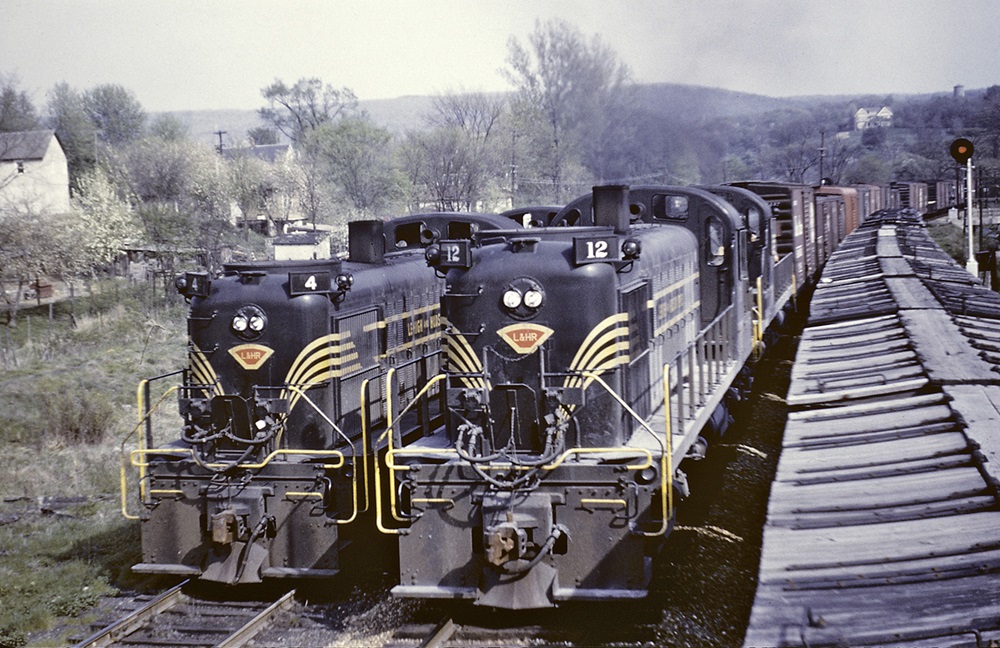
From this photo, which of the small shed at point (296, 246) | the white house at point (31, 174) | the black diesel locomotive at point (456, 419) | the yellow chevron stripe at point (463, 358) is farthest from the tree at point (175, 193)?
the yellow chevron stripe at point (463, 358)

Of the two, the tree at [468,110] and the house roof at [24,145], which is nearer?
the house roof at [24,145]

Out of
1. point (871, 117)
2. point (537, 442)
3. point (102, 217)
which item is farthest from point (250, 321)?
point (871, 117)

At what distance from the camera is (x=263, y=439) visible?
8.87 metres

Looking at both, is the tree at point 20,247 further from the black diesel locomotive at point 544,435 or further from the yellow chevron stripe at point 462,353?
the yellow chevron stripe at point 462,353

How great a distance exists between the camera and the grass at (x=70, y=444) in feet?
31.2

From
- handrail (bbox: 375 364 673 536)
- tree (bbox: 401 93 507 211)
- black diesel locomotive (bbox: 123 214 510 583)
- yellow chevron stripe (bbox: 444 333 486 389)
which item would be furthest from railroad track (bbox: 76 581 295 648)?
tree (bbox: 401 93 507 211)

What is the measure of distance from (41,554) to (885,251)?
17.7 m

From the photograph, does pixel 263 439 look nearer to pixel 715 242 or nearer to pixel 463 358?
pixel 463 358

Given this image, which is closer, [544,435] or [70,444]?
[544,435]

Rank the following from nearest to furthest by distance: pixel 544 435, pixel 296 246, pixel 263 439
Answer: pixel 544 435 → pixel 263 439 → pixel 296 246

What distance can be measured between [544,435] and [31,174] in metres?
24.4

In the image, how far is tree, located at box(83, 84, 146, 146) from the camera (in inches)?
1762

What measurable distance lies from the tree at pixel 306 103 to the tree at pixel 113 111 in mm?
8900

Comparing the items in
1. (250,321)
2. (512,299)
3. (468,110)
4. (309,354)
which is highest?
(468,110)
